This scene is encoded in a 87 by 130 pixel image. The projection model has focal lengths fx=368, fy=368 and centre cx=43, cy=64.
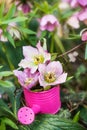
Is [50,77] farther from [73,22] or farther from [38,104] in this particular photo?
[73,22]

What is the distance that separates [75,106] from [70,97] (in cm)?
4

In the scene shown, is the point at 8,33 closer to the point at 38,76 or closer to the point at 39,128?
the point at 38,76

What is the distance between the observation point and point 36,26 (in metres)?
1.40

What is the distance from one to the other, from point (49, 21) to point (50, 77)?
0.26 m

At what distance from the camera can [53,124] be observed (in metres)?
0.90

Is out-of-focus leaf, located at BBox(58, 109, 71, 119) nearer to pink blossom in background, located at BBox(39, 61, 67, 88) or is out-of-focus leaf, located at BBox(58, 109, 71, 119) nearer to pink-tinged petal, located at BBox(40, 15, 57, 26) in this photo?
pink blossom in background, located at BBox(39, 61, 67, 88)

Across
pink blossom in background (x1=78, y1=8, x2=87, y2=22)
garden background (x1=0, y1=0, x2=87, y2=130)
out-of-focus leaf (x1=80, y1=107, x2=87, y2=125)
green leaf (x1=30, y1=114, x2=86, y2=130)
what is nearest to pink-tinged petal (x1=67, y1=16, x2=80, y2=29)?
garden background (x1=0, y1=0, x2=87, y2=130)

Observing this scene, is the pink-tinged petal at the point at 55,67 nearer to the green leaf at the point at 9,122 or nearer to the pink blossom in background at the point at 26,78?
the pink blossom in background at the point at 26,78

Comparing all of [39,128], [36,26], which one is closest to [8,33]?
[39,128]

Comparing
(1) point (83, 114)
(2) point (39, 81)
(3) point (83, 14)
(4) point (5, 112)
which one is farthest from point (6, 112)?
(3) point (83, 14)

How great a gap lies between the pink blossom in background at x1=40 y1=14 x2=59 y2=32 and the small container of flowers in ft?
0.58

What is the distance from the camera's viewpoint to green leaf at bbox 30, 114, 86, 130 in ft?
2.93

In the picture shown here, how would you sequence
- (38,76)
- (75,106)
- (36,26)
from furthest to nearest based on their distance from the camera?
1. (36,26)
2. (75,106)
3. (38,76)

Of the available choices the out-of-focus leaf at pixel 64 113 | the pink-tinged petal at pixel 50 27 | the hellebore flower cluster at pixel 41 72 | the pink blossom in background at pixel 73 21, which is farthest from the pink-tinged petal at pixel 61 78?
the pink blossom in background at pixel 73 21
